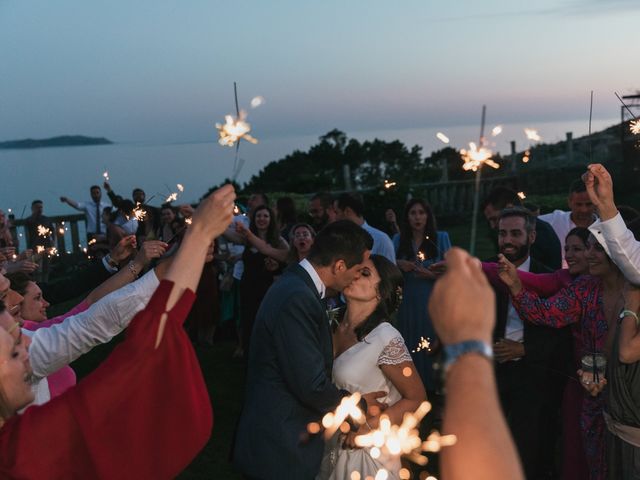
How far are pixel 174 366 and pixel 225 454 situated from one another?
4681mm

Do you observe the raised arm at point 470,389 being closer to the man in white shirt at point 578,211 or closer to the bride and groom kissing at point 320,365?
the bride and groom kissing at point 320,365

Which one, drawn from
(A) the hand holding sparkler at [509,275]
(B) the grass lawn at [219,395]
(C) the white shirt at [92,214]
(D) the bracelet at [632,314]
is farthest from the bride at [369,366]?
(C) the white shirt at [92,214]

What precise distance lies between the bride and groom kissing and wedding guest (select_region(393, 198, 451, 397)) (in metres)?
2.90

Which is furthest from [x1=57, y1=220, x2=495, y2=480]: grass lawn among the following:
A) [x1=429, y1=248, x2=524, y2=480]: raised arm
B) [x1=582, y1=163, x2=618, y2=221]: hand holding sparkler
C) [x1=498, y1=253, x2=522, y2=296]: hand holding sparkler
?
[x1=429, y1=248, x2=524, y2=480]: raised arm

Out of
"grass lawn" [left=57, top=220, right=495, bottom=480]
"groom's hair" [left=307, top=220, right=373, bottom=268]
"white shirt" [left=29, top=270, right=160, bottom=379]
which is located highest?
"groom's hair" [left=307, top=220, right=373, bottom=268]

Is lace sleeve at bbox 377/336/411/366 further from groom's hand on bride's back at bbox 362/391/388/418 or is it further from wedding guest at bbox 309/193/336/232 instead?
wedding guest at bbox 309/193/336/232

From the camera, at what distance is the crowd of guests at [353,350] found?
1.89m

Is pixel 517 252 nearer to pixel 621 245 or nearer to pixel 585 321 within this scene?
pixel 585 321

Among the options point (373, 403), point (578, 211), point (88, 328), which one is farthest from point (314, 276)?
point (578, 211)

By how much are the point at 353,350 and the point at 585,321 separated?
1.46 m

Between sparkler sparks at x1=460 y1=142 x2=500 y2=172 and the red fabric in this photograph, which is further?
sparkler sparks at x1=460 y1=142 x2=500 y2=172

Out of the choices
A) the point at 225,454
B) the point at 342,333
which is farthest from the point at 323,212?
the point at 342,333

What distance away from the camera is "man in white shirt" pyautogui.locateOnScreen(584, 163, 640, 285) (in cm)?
350

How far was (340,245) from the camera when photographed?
12.7ft
